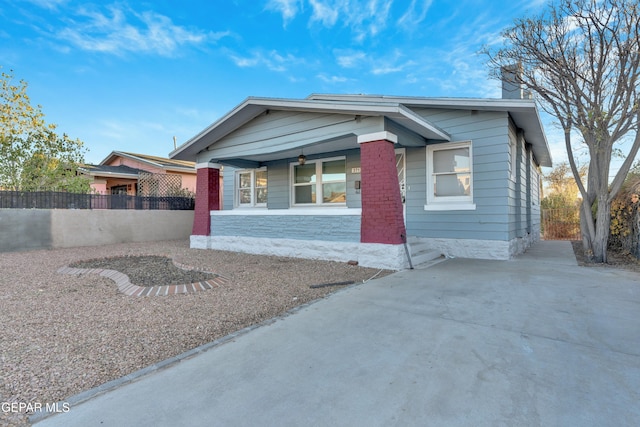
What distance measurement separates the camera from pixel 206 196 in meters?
9.82

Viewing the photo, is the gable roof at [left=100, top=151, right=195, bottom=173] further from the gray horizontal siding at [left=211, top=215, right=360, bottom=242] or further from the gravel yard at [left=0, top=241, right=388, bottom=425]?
the gravel yard at [left=0, top=241, right=388, bottom=425]

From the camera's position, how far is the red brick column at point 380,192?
624 cm

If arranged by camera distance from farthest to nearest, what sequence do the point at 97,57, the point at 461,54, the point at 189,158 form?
the point at 97,57, the point at 189,158, the point at 461,54

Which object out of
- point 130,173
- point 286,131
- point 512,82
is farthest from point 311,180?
point 130,173

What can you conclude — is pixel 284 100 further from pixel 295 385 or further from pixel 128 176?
pixel 128 176

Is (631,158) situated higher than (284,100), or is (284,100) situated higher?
(284,100)

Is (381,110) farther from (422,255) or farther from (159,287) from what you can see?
(159,287)

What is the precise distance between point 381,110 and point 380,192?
1549 mm

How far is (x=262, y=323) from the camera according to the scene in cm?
349

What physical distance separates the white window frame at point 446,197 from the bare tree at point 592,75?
6.40ft

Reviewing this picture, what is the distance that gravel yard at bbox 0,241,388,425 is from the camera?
240cm

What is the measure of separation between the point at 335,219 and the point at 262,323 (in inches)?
157

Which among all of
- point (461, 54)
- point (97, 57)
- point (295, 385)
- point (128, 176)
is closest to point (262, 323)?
point (295, 385)

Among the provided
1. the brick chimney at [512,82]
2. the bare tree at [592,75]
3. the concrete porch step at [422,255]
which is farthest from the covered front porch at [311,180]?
the bare tree at [592,75]
